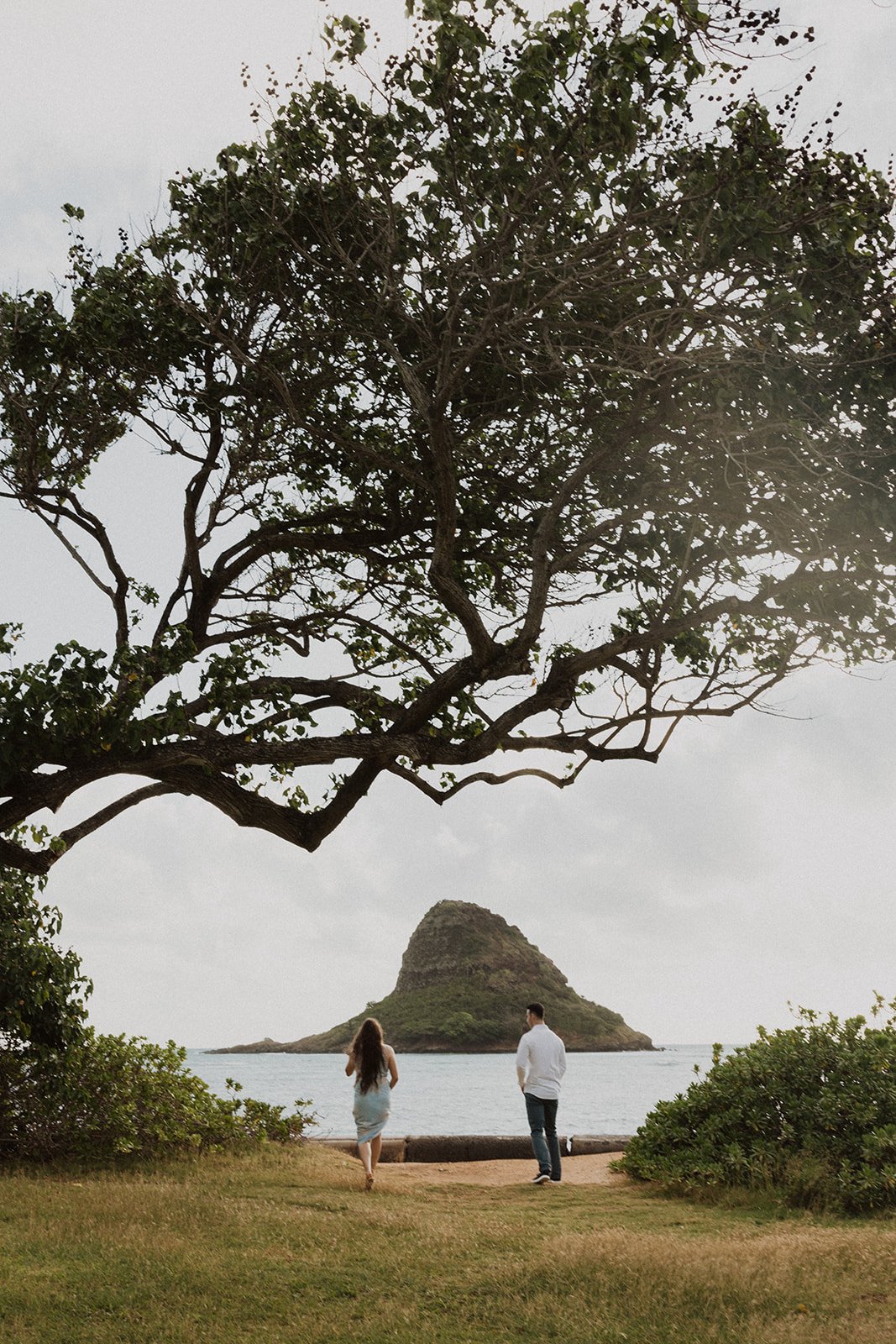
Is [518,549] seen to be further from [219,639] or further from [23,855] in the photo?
[23,855]

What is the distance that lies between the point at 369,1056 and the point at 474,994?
5817cm

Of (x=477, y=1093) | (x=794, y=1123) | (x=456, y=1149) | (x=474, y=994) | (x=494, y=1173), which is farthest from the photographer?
→ (x=474, y=994)

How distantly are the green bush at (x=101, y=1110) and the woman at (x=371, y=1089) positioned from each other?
2.36 m

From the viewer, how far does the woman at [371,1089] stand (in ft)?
39.3

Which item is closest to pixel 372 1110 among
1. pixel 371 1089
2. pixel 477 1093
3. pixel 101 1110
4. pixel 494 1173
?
pixel 371 1089

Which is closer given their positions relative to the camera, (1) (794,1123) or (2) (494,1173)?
(1) (794,1123)

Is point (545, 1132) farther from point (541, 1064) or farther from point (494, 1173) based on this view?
point (494, 1173)

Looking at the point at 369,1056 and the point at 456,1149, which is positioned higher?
the point at 369,1056

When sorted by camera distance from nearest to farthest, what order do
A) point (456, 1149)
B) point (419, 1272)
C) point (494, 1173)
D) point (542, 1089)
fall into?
point (419, 1272)
point (542, 1089)
point (494, 1173)
point (456, 1149)

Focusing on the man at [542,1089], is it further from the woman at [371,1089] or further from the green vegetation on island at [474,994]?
the green vegetation on island at [474,994]

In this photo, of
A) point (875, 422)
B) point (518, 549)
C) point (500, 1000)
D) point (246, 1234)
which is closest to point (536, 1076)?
point (246, 1234)

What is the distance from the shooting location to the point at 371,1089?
39.6 feet

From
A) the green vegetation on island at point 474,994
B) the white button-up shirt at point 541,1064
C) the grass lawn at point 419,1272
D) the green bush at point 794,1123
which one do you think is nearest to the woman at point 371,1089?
the grass lawn at point 419,1272

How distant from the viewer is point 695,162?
8.75 m
